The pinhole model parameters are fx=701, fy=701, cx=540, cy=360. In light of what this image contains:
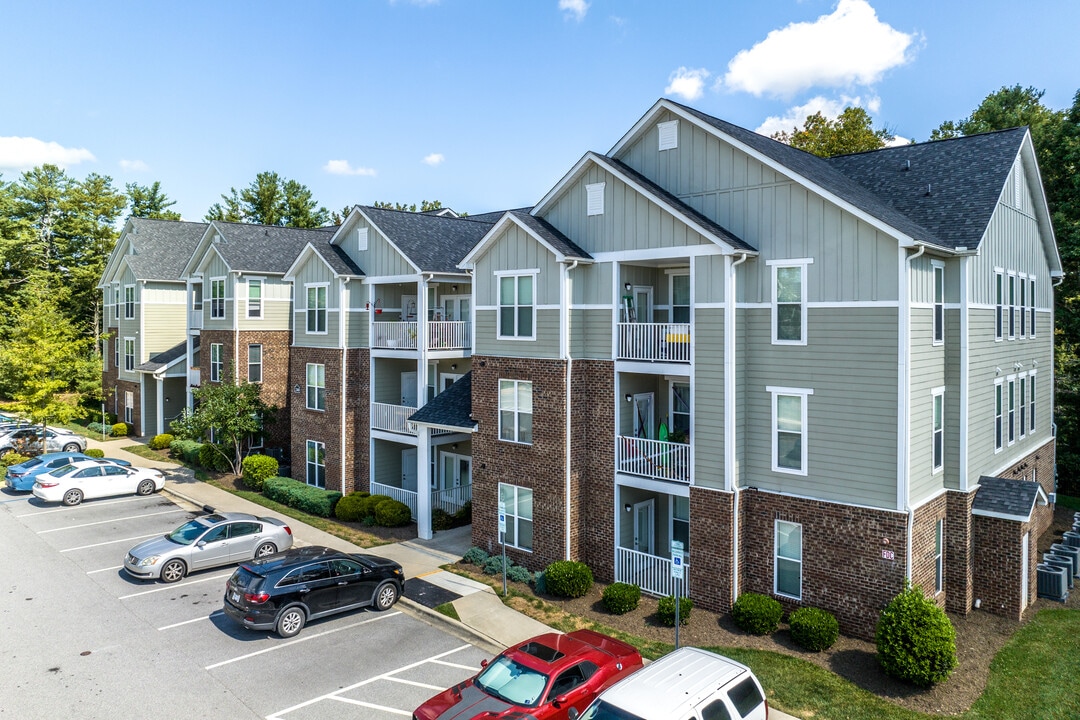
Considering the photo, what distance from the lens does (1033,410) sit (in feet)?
77.5

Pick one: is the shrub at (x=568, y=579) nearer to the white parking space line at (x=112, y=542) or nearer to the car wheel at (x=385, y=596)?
the car wheel at (x=385, y=596)

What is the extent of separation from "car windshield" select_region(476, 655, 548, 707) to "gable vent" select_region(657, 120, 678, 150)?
1349cm

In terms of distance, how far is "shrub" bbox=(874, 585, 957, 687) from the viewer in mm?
13070

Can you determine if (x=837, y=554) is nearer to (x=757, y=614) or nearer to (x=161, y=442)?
(x=757, y=614)

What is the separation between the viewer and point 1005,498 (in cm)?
1733

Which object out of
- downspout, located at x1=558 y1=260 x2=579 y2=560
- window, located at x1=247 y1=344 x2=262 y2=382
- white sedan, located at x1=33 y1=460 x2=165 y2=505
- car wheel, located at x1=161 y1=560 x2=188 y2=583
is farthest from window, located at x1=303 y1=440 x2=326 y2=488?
downspout, located at x1=558 y1=260 x2=579 y2=560

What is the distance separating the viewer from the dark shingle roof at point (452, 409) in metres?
22.0

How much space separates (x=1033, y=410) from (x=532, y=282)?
1773cm

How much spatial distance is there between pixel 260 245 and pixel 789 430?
88.6ft

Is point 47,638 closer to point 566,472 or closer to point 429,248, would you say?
point 566,472

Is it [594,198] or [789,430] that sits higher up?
[594,198]

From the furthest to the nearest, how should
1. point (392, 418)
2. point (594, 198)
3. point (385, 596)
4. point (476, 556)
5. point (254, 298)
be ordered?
point (254, 298)
point (392, 418)
point (476, 556)
point (594, 198)
point (385, 596)

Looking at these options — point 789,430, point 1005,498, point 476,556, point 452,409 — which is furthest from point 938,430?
point 452,409

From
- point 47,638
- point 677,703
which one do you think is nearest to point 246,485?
point 47,638
